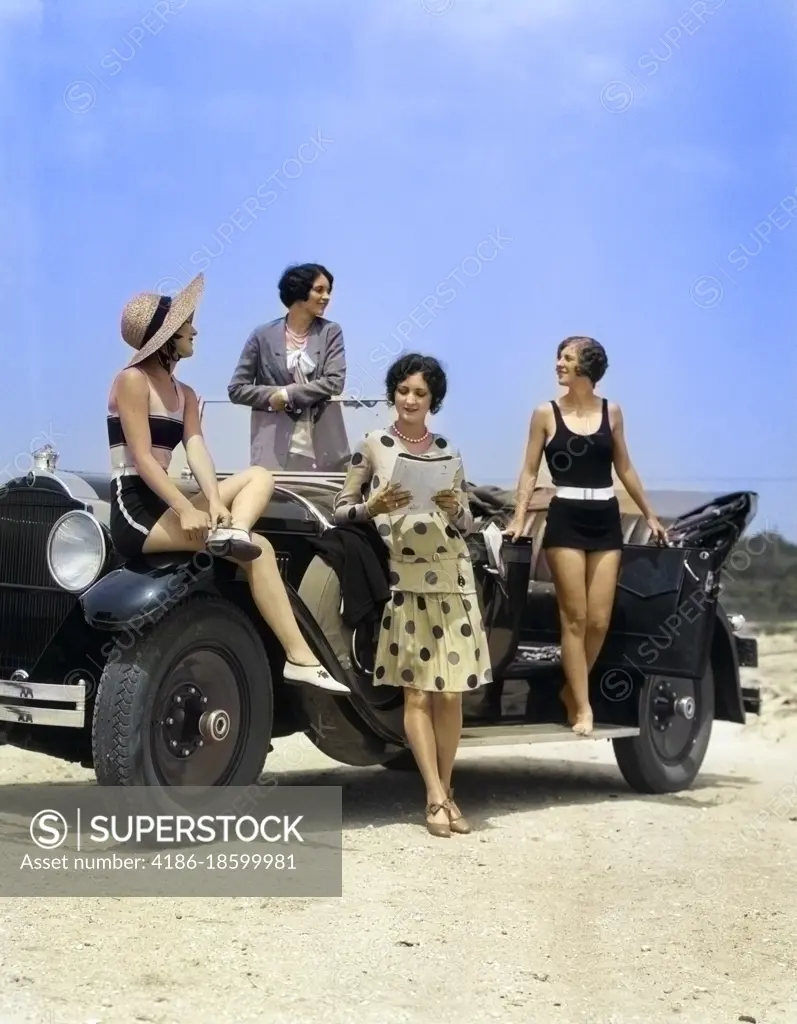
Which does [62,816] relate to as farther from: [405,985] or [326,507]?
[405,985]

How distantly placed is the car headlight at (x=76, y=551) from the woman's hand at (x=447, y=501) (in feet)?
4.27

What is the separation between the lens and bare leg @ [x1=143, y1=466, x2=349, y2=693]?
17.2 ft

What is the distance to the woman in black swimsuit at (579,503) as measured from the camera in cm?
670

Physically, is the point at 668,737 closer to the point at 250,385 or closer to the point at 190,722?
the point at 250,385

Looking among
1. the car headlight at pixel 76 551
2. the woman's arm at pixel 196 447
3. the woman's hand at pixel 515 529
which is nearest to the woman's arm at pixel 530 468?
the woman's hand at pixel 515 529

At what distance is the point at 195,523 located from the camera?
5152mm

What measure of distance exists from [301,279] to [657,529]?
6.74 feet

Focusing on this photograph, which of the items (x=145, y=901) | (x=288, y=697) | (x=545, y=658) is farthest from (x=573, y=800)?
(x=145, y=901)

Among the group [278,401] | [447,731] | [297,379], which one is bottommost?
[447,731]

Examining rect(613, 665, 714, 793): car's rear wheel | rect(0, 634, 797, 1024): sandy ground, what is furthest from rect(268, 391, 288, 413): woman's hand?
rect(613, 665, 714, 793): car's rear wheel

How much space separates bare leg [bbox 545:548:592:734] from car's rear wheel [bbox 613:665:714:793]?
0.39 m

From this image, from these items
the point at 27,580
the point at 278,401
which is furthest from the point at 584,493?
the point at 27,580

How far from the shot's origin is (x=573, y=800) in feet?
23.3

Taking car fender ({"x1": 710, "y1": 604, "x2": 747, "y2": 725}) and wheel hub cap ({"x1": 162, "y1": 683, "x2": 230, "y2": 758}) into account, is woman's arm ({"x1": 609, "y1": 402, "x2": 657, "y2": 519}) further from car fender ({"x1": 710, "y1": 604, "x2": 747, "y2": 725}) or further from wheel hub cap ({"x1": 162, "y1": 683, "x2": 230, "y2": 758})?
wheel hub cap ({"x1": 162, "y1": 683, "x2": 230, "y2": 758})
